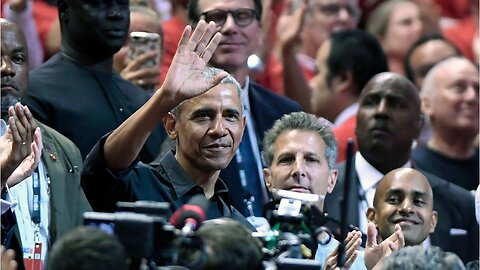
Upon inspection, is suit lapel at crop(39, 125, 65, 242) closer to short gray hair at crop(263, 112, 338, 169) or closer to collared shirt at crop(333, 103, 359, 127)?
short gray hair at crop(263, 112, 338, 169)

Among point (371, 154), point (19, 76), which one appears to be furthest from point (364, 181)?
point (19, 76)

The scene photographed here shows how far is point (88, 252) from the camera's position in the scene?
490 cm

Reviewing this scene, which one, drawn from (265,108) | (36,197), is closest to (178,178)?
(36,197)

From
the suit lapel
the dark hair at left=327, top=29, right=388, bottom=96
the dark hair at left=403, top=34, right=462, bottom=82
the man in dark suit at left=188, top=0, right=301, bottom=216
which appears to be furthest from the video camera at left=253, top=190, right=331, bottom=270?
the dark hair at left=403, top=34, right=462, bottom=82

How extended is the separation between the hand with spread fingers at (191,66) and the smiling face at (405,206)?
1.42m

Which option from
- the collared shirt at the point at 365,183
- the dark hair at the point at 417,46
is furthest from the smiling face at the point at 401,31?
the collared shirt at the point at 365,183

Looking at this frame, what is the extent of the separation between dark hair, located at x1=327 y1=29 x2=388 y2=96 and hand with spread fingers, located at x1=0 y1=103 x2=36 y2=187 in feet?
13.1

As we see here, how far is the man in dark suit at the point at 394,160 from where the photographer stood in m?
8.34

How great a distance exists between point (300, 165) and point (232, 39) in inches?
46.1

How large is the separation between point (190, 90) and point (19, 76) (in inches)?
45.1

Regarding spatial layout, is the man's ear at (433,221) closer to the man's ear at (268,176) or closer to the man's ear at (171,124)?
the man's ear at (268,176)

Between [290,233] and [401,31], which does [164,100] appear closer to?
[290,233]

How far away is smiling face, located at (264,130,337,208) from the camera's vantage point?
731 cm

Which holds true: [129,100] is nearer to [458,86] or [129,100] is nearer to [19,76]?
[19,76]
